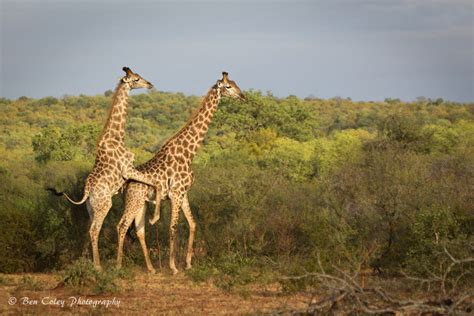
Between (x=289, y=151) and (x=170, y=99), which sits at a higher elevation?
(x=170, y=99)

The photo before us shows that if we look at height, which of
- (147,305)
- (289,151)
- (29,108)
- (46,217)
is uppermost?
(29,108)

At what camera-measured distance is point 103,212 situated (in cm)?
1241

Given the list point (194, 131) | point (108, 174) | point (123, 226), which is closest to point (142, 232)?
point (123, 226)

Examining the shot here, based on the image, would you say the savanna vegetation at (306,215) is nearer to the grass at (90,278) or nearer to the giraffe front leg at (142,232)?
the giraffe front leg at (142,232)

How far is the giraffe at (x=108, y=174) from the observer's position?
40.6ft

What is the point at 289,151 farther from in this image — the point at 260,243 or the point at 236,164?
the point at 260,243

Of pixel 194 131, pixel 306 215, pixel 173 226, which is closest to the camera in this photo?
pixel 173 226

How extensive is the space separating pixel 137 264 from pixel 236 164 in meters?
8.64

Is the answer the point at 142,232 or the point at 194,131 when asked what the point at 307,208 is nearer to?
the point at 194,131

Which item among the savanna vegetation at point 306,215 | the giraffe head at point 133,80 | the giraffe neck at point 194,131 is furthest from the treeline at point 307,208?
the giraffe head at point 133,80

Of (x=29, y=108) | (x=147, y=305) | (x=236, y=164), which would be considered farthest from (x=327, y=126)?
(x=147, y=305)

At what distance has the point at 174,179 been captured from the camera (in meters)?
13.0

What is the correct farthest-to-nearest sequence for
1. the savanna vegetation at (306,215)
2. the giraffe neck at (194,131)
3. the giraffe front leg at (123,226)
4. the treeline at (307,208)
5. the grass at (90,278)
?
the giraffe neck at (194,131)
the giraffe front leg at (123,226)
the treeline at (307,208)
the savanna vegetation at (306,215)
the grass at (90,278)

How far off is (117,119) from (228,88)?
6.23ft
